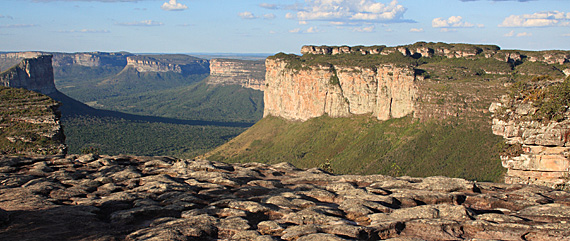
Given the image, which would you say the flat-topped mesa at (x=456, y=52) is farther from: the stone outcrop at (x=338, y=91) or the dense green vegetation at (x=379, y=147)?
the dense green vegetation at (x=379, y=147)

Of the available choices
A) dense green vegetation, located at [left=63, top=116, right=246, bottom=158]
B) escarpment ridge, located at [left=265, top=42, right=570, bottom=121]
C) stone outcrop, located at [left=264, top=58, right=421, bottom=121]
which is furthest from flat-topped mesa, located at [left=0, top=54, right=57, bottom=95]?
stone outcrop, located at [left=264, top=58, right=421, bottom=121]

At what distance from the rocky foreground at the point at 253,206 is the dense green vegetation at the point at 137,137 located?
96.0 meters

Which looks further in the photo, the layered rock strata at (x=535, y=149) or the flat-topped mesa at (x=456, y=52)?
the flat-topped mesa at (x=456, y=52)

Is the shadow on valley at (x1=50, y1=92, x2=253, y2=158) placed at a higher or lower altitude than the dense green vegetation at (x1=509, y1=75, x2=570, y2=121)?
lower

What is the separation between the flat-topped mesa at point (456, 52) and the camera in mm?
98500

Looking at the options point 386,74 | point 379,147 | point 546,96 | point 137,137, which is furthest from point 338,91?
point 546,96

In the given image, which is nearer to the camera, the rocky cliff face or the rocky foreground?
the rocky foreground

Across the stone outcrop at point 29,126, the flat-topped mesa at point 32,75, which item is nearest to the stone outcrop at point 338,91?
the stone outcrop at point 29,126

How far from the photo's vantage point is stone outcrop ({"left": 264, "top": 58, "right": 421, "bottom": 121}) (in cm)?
9856

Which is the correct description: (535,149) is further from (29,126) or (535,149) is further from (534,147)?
(29,126)

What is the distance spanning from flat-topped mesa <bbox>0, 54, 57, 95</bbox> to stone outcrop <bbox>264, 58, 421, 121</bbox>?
3688 inches

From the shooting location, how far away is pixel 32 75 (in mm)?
179875

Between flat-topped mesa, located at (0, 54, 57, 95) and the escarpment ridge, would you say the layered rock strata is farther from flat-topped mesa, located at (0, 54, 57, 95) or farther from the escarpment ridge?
flat-topped mesa, located at (0, 54, 57, 95)

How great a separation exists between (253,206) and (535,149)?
2518cm
